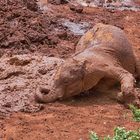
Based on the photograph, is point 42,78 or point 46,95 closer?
point 46,95

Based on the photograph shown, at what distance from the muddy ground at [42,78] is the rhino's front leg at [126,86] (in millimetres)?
118

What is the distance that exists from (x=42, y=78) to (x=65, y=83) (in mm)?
531

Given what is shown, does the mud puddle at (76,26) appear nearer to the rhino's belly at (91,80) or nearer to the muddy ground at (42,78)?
the muddy ground at (42,78)

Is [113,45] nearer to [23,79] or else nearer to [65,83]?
[65,83]

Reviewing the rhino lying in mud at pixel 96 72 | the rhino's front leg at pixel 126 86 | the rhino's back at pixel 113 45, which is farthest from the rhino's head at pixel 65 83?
the rhino's back at pixel 113 45

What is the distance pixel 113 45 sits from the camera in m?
7.26

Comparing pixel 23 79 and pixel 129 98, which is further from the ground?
pixel 129 98

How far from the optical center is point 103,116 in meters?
6.38

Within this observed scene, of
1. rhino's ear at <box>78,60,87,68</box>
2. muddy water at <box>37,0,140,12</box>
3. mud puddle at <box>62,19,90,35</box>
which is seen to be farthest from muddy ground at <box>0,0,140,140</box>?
muddy water at <box>37,0,140,12</box>

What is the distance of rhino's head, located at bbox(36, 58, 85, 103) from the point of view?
673 centimetres

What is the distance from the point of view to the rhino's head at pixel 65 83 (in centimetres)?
673

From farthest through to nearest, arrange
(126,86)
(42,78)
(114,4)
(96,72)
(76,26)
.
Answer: (114,4) < (76,26) < (42,78) < (96,72) < (126,86)

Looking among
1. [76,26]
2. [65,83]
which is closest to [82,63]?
[65,83]

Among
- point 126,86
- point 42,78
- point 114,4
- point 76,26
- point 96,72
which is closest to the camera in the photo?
point 126,86
